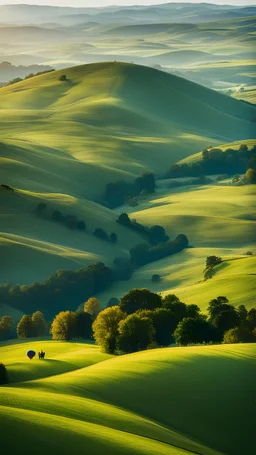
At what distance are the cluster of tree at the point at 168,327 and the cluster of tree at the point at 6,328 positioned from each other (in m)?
19.2

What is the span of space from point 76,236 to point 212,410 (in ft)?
352

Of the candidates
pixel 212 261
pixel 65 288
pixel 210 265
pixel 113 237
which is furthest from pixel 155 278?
pixel 113 237

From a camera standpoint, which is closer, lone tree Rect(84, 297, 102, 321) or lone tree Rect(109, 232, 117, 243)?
lone tree Rect(84, 297, 102, 321)

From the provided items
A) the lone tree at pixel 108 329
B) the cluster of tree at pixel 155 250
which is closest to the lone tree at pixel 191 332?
the lone tree at pixel 108 329

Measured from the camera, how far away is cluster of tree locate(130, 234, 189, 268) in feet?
514

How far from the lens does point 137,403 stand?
56.0 metres

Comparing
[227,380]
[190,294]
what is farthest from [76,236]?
[227,380]

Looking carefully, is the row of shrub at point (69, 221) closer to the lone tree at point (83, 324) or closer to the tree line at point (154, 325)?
the lone tree at point (83, 324)

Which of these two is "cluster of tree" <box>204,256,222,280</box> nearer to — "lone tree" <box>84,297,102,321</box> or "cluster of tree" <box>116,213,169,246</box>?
"lone tree" <box>84,297,102,321</box>

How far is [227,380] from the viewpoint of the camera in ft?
204

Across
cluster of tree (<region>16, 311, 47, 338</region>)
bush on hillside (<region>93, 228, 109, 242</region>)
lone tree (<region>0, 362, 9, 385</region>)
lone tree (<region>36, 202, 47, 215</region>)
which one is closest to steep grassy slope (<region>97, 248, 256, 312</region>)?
bush on hillside (<region>93, 228, 109, 242</region>)

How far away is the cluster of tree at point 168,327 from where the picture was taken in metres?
81.6

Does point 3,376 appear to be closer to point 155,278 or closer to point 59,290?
point 59,290

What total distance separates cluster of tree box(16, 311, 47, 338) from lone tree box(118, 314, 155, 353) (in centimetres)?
2524
